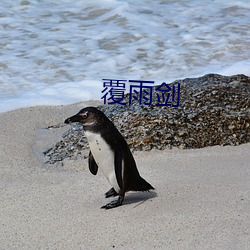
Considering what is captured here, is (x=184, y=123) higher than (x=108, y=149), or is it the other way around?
(x=108, y=149)

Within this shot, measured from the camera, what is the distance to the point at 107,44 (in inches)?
363

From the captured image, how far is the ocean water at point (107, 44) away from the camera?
300 inches

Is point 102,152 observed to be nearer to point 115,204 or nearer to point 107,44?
point 115,204

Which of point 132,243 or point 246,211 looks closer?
point 132,243

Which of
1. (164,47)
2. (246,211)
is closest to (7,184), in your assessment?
(246,211)

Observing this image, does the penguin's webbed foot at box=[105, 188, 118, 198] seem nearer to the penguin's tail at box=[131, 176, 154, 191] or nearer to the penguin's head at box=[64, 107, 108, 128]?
the penguin's tail at box=[131, 176, 154, 191]

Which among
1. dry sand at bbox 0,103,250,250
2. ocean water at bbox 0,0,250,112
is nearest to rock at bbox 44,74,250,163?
dry sand at bbox 0,103,250,250

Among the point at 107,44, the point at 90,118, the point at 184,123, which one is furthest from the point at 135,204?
the point at 107,44

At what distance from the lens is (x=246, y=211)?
3697mm

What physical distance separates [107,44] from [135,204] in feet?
18.2

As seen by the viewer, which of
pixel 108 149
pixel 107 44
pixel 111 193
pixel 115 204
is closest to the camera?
pixel 108 149

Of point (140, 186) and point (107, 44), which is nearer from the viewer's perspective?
point (140, 186)

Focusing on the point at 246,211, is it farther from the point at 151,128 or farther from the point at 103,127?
the point at 151,128

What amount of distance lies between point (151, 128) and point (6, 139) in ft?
3.72
